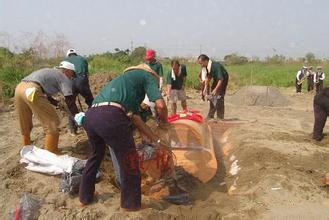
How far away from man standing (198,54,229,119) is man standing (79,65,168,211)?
16.7 ft

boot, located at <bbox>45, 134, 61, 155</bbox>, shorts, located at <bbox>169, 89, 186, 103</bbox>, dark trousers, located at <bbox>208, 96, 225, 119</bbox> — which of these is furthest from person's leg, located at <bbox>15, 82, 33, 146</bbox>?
dark trousers, located at <bbox>208, 96, 225, 119</bbox>

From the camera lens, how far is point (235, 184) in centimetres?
603

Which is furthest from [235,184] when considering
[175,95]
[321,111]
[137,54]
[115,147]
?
[137,54]

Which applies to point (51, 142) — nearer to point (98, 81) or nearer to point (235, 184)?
point (235, 184)

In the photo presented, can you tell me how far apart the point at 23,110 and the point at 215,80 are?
4.89 m

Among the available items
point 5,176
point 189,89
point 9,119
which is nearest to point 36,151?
point 5,176

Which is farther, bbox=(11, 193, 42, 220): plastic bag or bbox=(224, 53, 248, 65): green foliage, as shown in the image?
bbox=(224, 53, 248, 65): green foliage

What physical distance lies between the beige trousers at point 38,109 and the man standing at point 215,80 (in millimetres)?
4290

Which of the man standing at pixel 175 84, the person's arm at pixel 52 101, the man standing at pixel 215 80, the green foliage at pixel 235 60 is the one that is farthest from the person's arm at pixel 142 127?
the green foliage at pixel 235 60

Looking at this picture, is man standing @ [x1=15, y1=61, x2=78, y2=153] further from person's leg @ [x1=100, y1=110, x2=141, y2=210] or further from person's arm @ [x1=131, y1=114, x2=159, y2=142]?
person's leg @ [x1=100, y1=110, x2=141, y2=210]

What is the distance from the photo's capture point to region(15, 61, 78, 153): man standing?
6.00m

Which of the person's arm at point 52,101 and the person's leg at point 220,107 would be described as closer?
the person's arm at point 52,101

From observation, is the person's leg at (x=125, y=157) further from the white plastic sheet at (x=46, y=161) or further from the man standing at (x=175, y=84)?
the man standing at (x=175, y=84)

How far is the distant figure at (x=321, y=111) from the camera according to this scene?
7.93 meters
